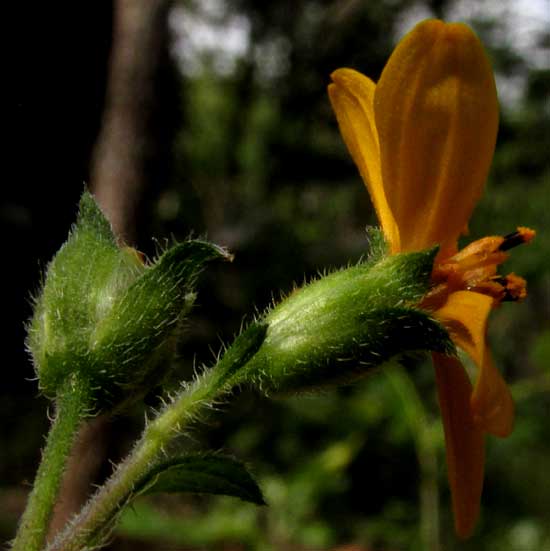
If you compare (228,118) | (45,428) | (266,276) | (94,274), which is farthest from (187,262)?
(228,118)

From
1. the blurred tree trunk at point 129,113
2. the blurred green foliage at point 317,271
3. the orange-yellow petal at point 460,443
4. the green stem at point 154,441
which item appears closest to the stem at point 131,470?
the green stem at point 154,441

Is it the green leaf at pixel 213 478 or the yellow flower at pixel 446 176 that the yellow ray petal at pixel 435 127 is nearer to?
the yellow flower at pixel 446 176

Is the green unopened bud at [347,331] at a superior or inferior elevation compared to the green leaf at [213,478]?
superior

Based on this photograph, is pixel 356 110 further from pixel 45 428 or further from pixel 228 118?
pixel 228 118

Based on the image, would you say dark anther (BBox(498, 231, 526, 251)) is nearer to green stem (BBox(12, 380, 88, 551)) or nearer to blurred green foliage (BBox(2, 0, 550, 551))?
blurred green foliage (BBox(2, 0, 550, 551))

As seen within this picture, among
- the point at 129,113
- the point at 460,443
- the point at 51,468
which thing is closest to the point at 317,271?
the point at 460,443

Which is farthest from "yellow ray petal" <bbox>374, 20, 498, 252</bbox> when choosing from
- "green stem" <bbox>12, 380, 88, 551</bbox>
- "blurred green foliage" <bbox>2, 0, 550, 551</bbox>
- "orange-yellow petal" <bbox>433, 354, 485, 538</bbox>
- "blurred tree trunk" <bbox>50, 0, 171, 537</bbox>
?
"blurred tree trunk" <bbox>50, 0, 171, 537</bbox>

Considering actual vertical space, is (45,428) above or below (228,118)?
below
